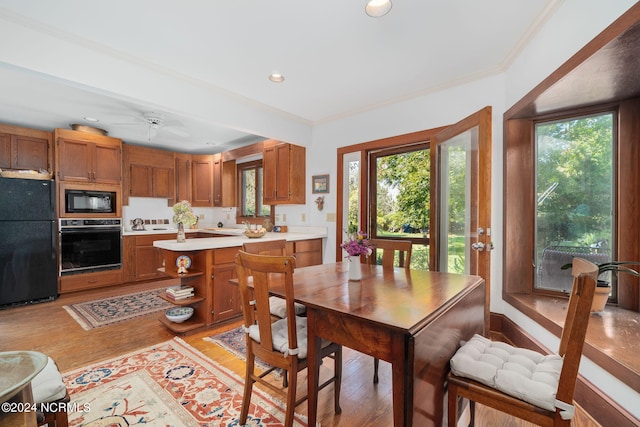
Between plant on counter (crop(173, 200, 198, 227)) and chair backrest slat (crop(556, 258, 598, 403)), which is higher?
plant on counter (crop(173, 200, 198, 227))

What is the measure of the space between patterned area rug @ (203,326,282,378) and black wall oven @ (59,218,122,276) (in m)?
2.80

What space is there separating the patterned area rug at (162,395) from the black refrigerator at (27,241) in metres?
2.45

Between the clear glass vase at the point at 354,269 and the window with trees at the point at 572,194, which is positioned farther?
the window with trees at the point at 572,194

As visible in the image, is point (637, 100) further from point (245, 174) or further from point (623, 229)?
point (245, 174)

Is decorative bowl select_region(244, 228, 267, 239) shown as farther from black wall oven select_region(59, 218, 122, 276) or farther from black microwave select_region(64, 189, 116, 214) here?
black microwave select_region(64, 189, 116, 214)

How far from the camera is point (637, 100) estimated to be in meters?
1.99

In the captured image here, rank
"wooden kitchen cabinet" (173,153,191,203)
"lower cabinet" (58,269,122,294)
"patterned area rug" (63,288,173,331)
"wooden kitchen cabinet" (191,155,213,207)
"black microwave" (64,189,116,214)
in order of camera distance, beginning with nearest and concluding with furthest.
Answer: "patterned area rug" (63,288,173,331), "lower cabinet" (58,269,122,294), "black microwave" (64,189,116,214), "wooden kitchen cabinet" (173,153,191,203), "wooden kitchen cabinet" (191,155,213,207)

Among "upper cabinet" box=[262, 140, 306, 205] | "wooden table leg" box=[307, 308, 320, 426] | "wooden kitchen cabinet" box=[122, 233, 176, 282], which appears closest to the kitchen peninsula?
"upper cabinet" box=[262, 140, 306, 205]

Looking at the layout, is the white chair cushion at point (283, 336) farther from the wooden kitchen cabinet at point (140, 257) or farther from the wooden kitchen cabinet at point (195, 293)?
the wooden kitchen cabinet at point (140, 257)

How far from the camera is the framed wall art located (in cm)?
405

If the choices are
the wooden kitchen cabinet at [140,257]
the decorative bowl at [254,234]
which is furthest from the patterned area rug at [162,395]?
the wooden kitchen cabinet at [140,257]

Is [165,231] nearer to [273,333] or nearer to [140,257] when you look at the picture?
[140,257]

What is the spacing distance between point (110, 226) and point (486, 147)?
202 inches

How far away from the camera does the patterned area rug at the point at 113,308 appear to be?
119 inches
